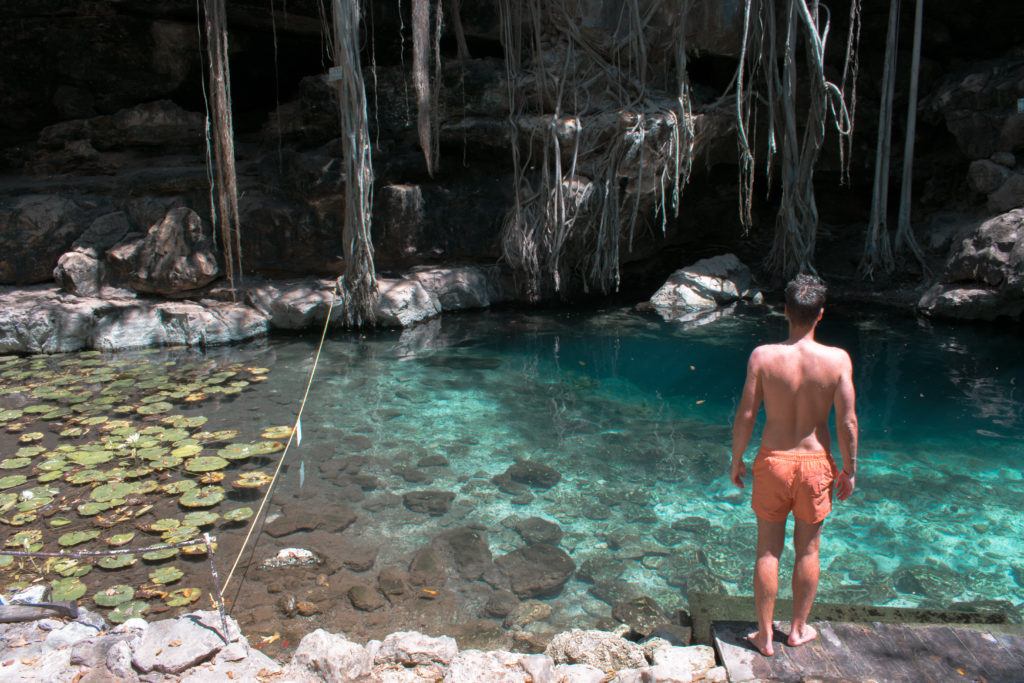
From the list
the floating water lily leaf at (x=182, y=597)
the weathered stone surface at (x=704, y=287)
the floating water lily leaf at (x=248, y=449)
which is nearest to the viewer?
the floating water lily leaf at (x=182, y=597)

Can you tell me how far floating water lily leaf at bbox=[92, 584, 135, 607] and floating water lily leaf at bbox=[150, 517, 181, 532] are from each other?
427mm

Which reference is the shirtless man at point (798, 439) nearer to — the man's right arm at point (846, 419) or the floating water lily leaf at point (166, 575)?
the man's right arm at point (846, 419)

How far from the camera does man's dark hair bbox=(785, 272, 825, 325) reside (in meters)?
2.10

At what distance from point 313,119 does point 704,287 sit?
17.1ft

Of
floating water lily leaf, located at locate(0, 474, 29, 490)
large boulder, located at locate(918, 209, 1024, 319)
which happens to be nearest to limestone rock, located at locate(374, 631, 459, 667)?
floating water lily leaf, located at locate(0, 474, 29, 490)

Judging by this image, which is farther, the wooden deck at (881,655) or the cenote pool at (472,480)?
the cenote pool at (472,480)

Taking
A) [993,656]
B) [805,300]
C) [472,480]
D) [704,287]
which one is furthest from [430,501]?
[704,287]

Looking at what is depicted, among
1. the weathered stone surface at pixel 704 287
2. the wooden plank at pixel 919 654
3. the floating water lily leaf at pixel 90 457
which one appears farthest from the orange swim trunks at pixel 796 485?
the weathered stone surface at pixel 704 287

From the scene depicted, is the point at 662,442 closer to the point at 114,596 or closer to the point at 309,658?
the point at 309,658

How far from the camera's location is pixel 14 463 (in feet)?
13.0

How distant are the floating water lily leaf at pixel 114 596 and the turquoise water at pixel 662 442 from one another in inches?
42.8

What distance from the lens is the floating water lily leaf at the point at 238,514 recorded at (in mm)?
3504

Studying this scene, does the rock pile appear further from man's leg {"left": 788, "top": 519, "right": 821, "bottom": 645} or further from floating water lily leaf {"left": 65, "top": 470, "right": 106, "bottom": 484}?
floating water lily leaf {"left": 65, "top": 470, "right": 106, "bottom": 484}

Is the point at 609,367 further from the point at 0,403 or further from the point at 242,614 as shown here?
the point at 0,403
